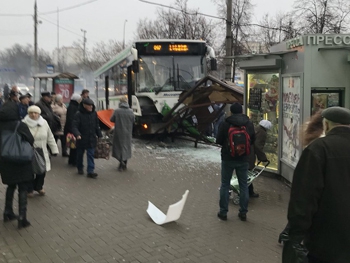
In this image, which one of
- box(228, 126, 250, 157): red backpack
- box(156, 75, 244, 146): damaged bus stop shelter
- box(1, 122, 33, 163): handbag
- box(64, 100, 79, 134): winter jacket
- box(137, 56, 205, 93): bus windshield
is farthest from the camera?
box(137, 56, 205, 93): bus windshield

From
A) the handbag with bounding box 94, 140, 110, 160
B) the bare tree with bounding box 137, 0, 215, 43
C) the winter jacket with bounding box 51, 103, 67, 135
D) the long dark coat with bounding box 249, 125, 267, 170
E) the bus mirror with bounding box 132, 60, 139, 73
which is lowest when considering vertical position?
the handbag with bounding box 94, 140, 110, 160

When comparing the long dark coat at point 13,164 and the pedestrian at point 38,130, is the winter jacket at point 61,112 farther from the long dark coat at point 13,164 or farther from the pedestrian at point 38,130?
the long dark coat at point 13,164

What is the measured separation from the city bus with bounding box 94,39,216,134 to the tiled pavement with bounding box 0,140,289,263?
4524 mm

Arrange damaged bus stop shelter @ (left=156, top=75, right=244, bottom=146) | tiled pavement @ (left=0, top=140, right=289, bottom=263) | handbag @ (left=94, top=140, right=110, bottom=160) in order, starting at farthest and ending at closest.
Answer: damaged bus stop shelter @ (left=156, top=75, right=244, bottom=146)
handbag @ (left=94, top=140, right=110, bottom=160)
tiled pavement @ (left=0, top=140, right=289, bottom=263)

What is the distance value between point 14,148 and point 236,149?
301cm

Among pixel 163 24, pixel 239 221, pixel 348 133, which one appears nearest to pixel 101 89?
pixel 163 24

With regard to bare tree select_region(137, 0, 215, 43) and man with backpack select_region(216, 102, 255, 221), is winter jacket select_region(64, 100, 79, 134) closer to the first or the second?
man with backpack select_region(216, 102, 255, 221)

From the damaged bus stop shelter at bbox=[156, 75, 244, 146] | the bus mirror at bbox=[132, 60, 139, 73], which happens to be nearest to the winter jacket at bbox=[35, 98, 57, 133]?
the bus mirror at bbox=[132, 60, 139, 73]

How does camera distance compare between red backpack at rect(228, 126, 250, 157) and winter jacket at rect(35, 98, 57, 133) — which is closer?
red backpack at rect(228, 126, 250, 157)

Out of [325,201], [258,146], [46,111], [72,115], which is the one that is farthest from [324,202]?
[72,115]

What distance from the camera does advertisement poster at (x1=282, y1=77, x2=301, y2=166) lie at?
25.5 feet

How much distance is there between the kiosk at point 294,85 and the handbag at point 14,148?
14.4 feet

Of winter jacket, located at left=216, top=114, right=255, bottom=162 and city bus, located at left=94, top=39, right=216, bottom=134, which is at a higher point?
city bus, located at left=94, top=39, right=216, bottom=134

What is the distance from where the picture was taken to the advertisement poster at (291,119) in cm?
776
